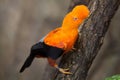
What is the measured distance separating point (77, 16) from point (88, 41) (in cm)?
Result: 23

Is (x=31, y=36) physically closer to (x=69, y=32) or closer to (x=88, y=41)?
(x=88, y=41)

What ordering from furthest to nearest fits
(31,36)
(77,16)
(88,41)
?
(31,36), (88,41), (77,16)

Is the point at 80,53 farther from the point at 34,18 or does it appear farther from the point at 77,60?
the point at 34,18

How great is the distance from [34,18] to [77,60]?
287 cm

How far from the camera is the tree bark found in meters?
2.10

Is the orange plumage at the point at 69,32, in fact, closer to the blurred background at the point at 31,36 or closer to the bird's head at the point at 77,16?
the bird's head at the point at 77,16

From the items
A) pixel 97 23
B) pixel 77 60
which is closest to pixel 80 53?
pixel 77 60

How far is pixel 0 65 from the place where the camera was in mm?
5176

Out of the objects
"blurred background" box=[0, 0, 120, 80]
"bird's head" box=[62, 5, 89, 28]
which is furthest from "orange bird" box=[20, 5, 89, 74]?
"blurred background" box=[0, 0, 120, 80]

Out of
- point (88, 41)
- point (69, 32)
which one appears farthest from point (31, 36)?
point (69, 32)

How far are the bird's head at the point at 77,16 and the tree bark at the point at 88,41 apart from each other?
15cm

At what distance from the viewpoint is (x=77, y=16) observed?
1935mm

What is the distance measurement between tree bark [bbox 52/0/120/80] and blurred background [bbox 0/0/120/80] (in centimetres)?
253

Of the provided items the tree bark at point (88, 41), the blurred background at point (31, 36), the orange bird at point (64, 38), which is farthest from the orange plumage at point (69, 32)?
the blurred background at point (31, 36)
